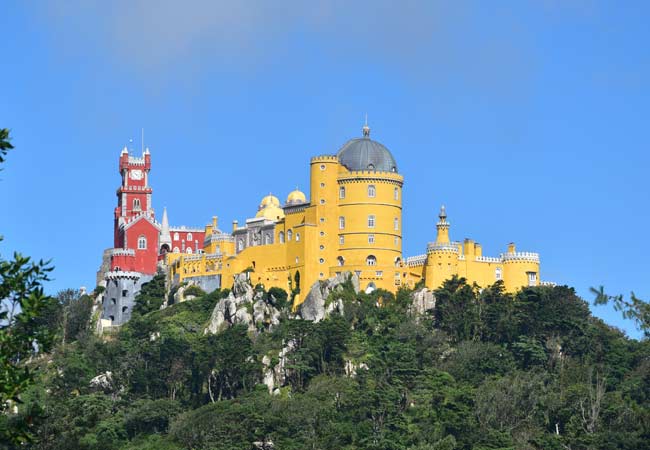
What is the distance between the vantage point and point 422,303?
9869 cm

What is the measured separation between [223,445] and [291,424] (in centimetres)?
441

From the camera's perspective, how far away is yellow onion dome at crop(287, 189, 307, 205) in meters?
105

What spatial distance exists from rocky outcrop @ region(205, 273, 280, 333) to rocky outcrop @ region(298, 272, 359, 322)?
2396 mm

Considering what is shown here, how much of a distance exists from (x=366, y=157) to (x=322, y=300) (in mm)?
11437

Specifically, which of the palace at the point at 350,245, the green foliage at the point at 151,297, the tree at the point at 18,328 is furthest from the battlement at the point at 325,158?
the tree at the point at 18,328

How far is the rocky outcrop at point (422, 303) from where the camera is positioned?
98.4 meters

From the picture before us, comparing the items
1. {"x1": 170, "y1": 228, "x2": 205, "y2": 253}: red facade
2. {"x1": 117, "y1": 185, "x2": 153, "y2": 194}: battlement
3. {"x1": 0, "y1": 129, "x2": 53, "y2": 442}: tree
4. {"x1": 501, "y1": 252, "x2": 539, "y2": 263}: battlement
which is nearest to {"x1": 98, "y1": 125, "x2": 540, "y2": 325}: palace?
{"x1": 501, "y1": 252, "x2": 539, "y2": 263}: battlement

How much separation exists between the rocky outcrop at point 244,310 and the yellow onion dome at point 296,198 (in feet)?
23.4

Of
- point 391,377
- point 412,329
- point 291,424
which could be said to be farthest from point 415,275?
point 291,424

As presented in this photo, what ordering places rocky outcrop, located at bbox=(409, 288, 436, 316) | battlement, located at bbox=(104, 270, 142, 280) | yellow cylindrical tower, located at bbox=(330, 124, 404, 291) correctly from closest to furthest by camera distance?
rocky outcrop, located at bbox=(409, 288, 436, 316) < yellow cylindrical tower, located at bbox=(330, 124, 404, 291) < battlement, located at bbox=(104, 270, 142, 280)

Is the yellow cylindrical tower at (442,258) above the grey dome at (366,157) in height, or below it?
below

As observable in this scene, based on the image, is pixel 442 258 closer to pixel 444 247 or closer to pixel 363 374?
pixel 444 247

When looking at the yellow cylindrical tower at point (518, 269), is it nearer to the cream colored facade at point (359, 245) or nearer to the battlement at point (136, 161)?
the cream colored facade at point (359, 245)

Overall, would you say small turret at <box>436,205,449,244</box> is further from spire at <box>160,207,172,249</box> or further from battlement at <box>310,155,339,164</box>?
spire at <box>160,207,172,249</box>
